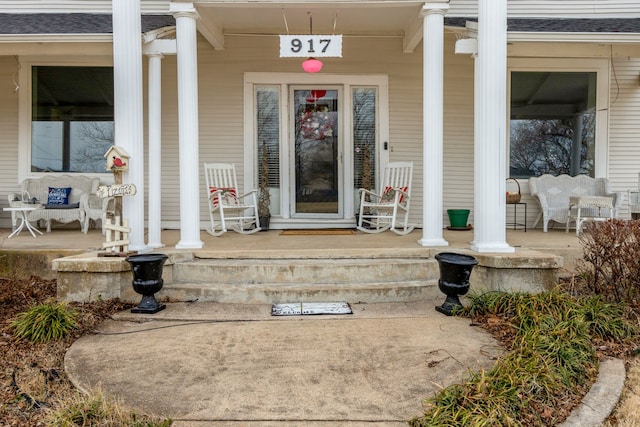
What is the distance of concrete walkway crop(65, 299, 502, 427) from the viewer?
6.64ft

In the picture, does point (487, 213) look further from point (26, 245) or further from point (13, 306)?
point (26, 245)

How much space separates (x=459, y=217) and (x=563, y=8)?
336cm

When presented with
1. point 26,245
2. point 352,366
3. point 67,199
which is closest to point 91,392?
point 352,366

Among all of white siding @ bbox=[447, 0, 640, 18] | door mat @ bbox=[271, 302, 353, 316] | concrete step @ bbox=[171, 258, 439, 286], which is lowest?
door mat @ bbox=[271, 302, 353, 316]

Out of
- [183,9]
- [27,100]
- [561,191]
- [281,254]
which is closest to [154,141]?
[183,9]

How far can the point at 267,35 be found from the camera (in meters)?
6.09

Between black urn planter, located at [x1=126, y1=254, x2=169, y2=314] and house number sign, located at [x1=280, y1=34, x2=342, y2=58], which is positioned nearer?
black urn planter, located at [x1=126, y1=254, x2=169, y2=314]

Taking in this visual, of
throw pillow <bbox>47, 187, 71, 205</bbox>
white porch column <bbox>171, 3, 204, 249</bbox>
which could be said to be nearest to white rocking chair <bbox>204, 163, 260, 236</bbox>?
white porch column <bbox>171, 3, 204, 249</bbox>

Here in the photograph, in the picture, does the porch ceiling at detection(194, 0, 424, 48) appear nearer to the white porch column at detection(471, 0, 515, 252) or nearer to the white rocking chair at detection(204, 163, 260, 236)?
the white porch column at detection(471, 0, 515, 252)

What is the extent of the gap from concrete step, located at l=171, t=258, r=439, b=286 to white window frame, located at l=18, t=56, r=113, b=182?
3.91 metres

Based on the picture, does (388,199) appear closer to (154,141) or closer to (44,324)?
(154,141)

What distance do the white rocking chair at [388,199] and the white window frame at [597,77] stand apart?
1841mm

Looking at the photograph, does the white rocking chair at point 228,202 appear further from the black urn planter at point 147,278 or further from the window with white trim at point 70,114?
the black urn planter at point 147,278

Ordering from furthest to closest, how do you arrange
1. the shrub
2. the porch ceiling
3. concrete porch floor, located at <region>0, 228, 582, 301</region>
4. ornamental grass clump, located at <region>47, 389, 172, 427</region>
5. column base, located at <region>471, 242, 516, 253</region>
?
the porch ceiling < column base, located at <region>471, 242, 516, 253</region> < concrete porch floor, located at <region>0, 228, 582, 301</region> < the shrub < ornamental grass clump, located at <region>47, 389, 172, 427</region>
